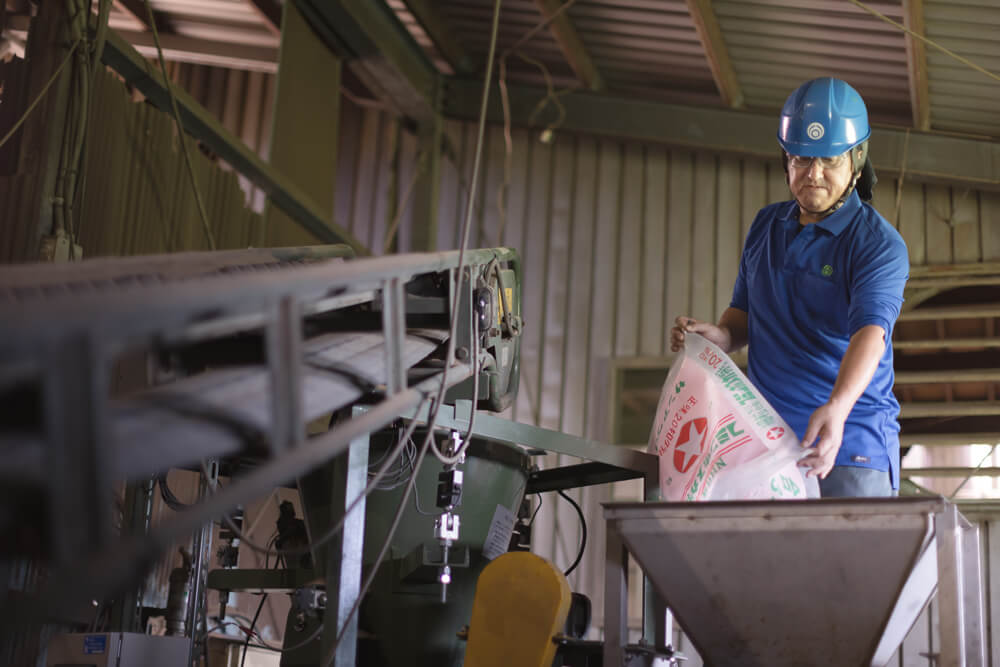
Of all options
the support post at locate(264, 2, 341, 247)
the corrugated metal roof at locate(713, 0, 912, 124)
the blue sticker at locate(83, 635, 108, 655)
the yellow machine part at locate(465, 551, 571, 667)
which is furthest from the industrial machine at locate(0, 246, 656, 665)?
the corrugated metal roof at locate(713, 0, 912, 124)

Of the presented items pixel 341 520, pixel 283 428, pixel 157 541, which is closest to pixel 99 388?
pixel 157 541

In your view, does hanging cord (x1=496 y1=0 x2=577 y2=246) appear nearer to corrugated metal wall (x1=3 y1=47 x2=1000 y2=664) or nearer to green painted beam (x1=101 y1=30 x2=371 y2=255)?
corrugated metal wall (x1=3 y1=47 x2=1000 y2=664)

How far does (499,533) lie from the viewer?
4.13 metres

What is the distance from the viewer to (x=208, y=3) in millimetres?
7949

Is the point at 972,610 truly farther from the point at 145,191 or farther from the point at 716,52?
the point at 716,52

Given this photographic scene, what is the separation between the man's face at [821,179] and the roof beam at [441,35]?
16.7 ft

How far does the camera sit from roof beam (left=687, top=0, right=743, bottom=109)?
6668 mm

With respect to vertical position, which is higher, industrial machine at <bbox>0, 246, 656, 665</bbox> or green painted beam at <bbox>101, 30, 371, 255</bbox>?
green painted beam at <bbox>101, 30, 371, 255</bbox>

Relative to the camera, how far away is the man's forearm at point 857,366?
2557 millimetres

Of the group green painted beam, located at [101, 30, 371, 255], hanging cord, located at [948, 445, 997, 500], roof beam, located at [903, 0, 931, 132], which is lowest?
hanging cord, located at [948, 445, 997, 500]

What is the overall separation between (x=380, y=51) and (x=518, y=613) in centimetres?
528

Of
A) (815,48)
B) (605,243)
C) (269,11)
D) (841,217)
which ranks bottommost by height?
(841,217)

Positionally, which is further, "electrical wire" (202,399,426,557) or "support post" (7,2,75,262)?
"support post" (7,2,75,262)

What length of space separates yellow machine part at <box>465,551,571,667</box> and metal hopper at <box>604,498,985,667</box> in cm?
37
